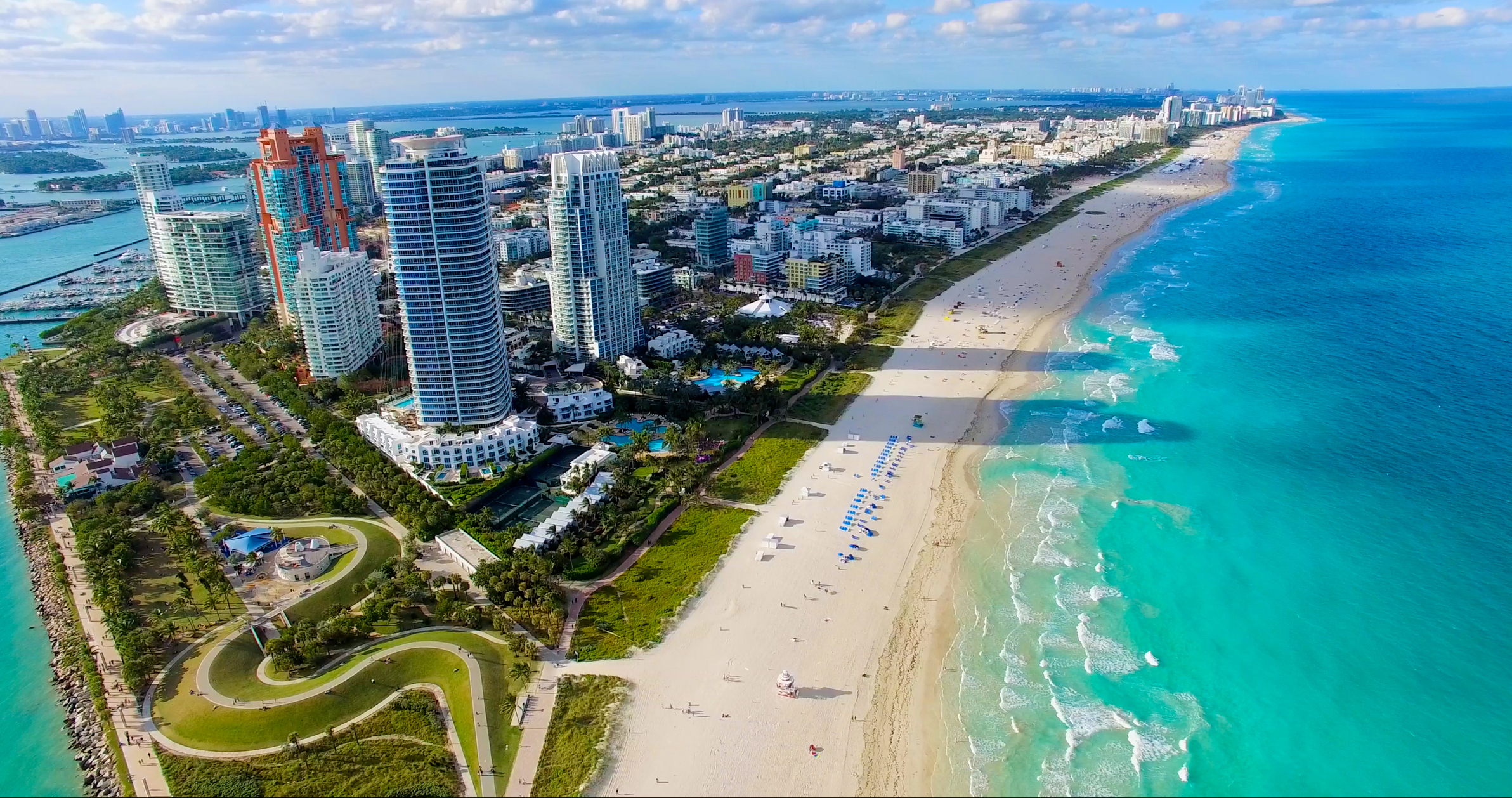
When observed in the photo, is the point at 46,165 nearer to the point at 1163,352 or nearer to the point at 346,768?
the point at 346,768

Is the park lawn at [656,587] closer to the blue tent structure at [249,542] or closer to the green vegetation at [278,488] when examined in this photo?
the green vegetation at [278,488]

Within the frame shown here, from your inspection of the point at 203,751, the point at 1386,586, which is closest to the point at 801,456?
the point at 1386,586

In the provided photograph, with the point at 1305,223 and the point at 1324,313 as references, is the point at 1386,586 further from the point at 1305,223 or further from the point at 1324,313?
the point at 1305,223

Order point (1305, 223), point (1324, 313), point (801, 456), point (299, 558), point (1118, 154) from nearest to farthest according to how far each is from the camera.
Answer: point (299, 558)
point (801, 456)
point (1324, 313)
point (1305, 223)
point (1118, 154)

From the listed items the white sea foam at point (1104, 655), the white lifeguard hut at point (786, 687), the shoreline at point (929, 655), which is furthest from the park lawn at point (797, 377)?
the white lifeguard hut at point (786, 687)

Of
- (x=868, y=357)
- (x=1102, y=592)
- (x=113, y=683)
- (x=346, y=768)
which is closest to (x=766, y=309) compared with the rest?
(x=868, y=357)

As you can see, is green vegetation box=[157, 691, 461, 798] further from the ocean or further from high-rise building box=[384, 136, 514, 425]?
high-rise building box=[384, 136, 514, 425]

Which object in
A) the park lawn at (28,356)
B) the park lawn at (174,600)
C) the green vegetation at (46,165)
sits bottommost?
the park lawn at (174,600)
